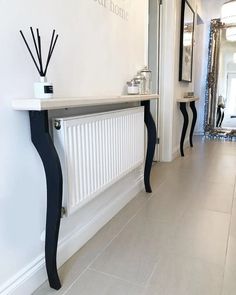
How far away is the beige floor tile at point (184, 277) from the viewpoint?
1363mm

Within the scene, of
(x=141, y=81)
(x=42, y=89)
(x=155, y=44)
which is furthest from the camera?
(x=155, y=44)

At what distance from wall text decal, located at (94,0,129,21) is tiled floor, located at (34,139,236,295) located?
1.57 metres

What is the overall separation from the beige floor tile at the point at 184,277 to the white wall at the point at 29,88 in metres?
0.56

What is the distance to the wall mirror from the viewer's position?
5254mm

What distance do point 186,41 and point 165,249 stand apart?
330cm

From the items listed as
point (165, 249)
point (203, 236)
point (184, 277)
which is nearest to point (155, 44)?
point (203, 236)

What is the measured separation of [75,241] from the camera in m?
1.70

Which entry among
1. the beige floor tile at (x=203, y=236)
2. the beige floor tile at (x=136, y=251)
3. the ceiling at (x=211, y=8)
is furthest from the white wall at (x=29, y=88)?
the ceiling at (x=211, y=8)

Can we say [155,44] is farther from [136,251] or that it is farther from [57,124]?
[136,251]

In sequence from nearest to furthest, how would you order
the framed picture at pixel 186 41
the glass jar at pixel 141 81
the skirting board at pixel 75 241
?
the skirting board at pixel 75 241, the glass jar at pixel 141 81, the framed picture at pixel 186 41

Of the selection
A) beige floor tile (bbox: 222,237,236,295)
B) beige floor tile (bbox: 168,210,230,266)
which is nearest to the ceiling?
beige floor tile (bbox: 168,210,230,266)

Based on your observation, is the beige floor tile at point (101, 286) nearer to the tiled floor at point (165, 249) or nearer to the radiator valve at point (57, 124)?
the tiled floor at point (165, 249)

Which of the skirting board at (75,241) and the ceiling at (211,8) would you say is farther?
the ceiling at (211,8)

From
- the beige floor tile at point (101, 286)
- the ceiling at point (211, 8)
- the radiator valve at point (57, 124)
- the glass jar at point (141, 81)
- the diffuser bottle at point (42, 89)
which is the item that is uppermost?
the ceiling at point (211, 8)
